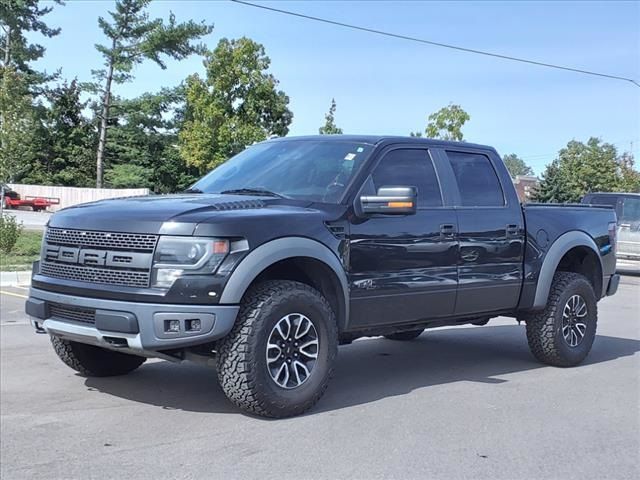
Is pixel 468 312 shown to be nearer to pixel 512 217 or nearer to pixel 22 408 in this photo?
pixel 512 217

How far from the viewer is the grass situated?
14764mm

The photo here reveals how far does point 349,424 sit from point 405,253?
4.53ft

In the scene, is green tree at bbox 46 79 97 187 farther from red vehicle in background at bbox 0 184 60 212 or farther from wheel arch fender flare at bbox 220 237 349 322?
wheel arch fender flare at bbox 220 237 349 322

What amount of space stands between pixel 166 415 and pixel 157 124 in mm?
47021

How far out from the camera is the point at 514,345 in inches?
328

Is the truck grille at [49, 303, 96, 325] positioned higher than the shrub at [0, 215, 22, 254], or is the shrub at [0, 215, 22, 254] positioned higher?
the truck grille at [49, 303, 96, 325]

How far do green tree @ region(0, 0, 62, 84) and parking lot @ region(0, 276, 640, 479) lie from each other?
4445 centimetres

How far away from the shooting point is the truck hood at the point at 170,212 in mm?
4512

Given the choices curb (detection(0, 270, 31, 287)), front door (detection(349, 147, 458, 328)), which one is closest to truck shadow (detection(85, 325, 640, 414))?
front door (detection(349, 147, 458, 328))

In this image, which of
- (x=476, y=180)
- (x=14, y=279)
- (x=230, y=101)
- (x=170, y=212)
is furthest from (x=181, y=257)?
(x=230, y=101)

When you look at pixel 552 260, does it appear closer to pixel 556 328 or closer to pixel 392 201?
pixel 556 328

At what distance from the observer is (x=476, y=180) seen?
21.3ft

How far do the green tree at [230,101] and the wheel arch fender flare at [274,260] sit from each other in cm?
3365

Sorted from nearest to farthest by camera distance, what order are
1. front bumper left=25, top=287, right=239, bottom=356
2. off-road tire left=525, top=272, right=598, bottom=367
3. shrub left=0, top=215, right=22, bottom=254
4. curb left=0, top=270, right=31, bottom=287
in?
front bumper left=25, top=287, right=239, bottom=356
off-road tire left=525, top=272, right=598, bottom=367
curb left=0, top=270, right=31, bottom=287
shrub left=0, top=215, right=22, bottom=254
